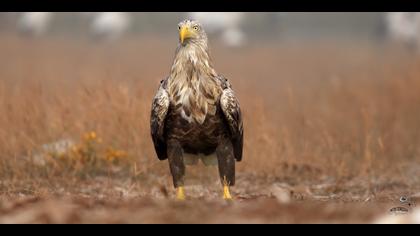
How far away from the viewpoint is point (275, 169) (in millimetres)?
9234

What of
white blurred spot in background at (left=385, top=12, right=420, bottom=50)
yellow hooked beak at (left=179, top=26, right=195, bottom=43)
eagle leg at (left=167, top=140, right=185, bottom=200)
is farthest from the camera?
white blurred spot in background at (left=385, top=12, right=420, bottom=50)

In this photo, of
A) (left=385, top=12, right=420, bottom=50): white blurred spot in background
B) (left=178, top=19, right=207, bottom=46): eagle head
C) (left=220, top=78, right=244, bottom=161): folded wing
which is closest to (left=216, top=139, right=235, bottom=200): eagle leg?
(left=220, top=78, right=244, bottom=161): folded wing

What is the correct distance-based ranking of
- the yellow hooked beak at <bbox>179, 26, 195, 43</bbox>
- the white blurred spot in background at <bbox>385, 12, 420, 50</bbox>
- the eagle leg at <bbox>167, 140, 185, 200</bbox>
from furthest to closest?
the white blurred spot in background at <bbox>385, 12, 420, 50</bbox>, the eagle leg at <bbox>167, 140, 185, 200</bbox>, the yellow hooked beak at <bbox>179, 26, 195, 43</bbox>

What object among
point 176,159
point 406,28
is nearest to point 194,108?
point 176,159

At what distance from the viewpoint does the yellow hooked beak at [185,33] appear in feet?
21.1

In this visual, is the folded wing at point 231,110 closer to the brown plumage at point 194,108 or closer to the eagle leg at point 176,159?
the brown plumage at point 194,108

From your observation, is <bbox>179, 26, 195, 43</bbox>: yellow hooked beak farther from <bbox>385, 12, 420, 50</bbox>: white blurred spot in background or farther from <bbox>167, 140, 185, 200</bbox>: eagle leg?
<bbox>385, 12, 420, 50</bbox>: white blurred spot in background

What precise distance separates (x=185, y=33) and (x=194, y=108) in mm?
686

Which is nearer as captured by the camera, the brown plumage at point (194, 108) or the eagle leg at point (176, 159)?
the brown plumage at point (194, 108)

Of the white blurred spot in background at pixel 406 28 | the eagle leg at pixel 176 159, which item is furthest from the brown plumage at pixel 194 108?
the white blurred spot in background at pixel 406 28

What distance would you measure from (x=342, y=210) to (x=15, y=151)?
5.90 metres

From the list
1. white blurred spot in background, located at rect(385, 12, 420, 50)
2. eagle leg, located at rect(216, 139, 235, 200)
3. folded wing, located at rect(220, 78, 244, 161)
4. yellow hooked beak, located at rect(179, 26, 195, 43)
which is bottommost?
eagle leg, located at rect(216, 139, 235, 200)

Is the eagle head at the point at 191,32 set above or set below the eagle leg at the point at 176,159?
above

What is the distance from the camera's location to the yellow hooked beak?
6426 millimetres
